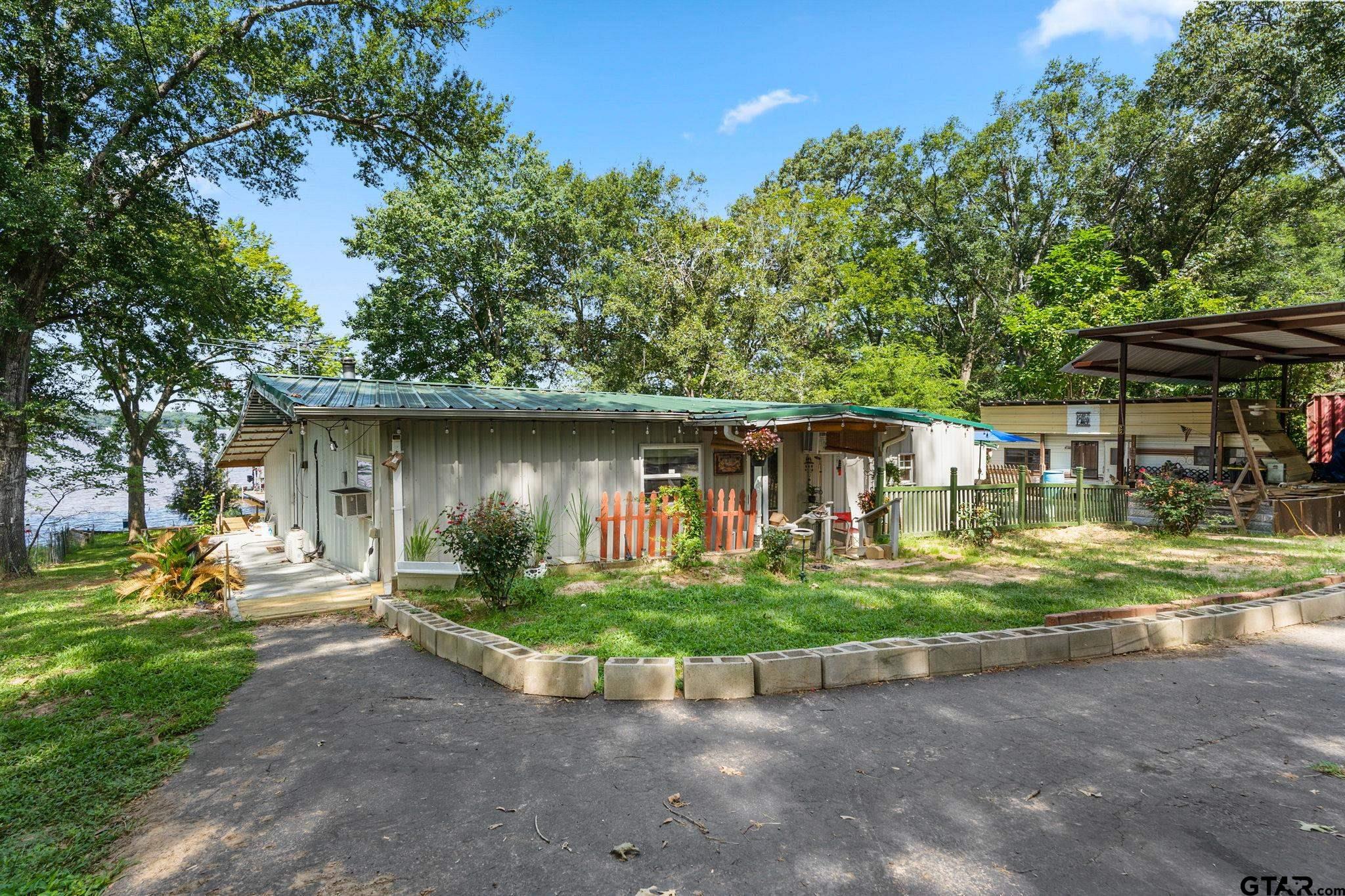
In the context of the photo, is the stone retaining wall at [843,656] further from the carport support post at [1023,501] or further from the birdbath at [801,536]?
the carport support post at [1023,501]

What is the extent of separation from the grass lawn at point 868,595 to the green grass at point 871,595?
0.9 inches

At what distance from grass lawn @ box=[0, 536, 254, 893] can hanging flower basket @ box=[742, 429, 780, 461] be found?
6.65 meters

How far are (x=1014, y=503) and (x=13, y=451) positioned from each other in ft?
63.6

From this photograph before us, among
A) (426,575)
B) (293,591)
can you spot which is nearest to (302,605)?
(293,591)

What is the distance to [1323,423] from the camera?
52.7 feet

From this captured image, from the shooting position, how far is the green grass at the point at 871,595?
538 cm

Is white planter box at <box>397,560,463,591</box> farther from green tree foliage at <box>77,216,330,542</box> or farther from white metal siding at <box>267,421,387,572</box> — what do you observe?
green tree foliage at <box>77,216,330,542</box>

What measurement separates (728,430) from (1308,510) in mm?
→ 11155

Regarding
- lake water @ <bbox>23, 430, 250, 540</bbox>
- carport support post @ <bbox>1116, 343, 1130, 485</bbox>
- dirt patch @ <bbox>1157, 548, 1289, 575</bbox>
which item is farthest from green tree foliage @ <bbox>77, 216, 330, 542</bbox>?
carport support post @ <bbox>1116, 343, 1130, 485</bbox>

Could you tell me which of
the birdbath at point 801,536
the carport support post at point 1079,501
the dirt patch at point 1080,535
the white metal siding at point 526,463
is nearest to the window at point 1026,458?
the carport support post at point 1079,501

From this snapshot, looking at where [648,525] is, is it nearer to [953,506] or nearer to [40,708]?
[953,506]

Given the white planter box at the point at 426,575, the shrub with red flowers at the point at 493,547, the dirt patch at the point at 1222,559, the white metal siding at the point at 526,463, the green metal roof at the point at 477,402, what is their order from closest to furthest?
the shrub with red flowers at the point at 493,547
the white planter box at the point at 426,575
the green metal roof at the point at 477,402
the dirt patch at the point at 1222,559
the white metal siding at the point at 526,463

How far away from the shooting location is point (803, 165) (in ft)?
95.2

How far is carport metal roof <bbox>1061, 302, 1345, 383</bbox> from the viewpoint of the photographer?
1002 cm
